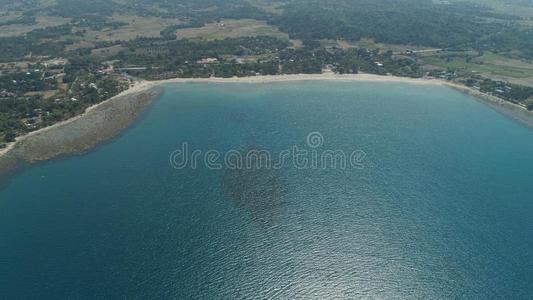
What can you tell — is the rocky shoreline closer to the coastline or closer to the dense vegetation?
the coastline

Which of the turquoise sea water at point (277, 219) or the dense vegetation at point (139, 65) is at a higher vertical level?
the dense vegetation at point (139, 65)

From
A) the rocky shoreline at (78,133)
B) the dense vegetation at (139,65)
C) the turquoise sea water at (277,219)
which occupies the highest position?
the dense vegetation at (139,65)

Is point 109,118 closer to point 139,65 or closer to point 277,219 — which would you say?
point 139,65

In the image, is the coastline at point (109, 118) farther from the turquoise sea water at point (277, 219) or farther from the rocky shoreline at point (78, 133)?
the turquoise sea water at point (277, 219)

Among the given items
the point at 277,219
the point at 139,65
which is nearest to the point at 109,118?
the point at 139,65

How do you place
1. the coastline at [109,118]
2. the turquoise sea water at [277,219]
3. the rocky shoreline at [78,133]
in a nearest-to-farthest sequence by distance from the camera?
the turquoise sea water at [277,219], the rocky shoreline at [78,133], the coastline at [109,118]

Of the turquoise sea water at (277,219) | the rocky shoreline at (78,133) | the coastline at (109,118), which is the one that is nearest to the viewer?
the turquoise sea water at (277,219)

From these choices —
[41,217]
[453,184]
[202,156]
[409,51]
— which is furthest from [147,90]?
[409,51]

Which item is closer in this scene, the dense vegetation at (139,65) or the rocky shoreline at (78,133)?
the rocky shoreline at (78,133)

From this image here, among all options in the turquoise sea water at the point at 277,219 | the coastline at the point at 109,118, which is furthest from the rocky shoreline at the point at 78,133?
the turquoise sea water at the point at 277,219
